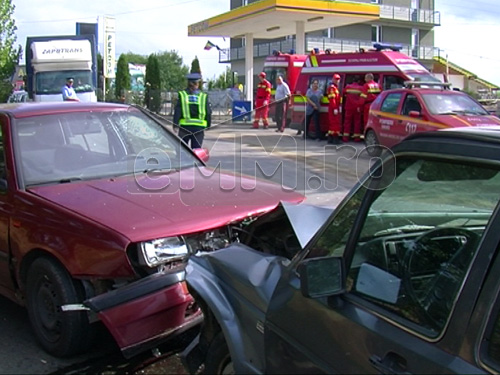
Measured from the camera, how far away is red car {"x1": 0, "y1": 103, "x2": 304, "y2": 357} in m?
3.62

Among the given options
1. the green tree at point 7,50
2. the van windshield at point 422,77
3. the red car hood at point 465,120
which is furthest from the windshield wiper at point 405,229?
the green tree at point 7,50

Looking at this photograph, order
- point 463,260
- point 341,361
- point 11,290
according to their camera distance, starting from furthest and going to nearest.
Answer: point 11,290, point 341,361, point 463,260

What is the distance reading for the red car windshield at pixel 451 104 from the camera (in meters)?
12.5

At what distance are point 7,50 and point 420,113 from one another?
15.2 metres

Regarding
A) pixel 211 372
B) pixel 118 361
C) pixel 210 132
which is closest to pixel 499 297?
pixel 211 372

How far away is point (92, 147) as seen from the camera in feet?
16.6

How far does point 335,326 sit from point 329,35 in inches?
1856

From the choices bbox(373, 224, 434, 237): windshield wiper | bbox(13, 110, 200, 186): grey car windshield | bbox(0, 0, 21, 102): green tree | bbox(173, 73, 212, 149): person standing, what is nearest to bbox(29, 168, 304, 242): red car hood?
bbox(13, 110, 200, 186): grey car windshield

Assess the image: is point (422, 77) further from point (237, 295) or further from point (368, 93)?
point (237, 295)

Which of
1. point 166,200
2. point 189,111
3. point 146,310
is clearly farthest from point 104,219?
point 189,111

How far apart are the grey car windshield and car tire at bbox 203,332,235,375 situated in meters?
2.21

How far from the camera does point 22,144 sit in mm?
4770

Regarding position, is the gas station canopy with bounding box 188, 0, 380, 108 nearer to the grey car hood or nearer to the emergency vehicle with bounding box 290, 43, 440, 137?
the emergency vehicle with bounding box 290, 43, 440, 137

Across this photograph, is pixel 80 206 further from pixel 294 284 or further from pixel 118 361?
pixel 294 284
